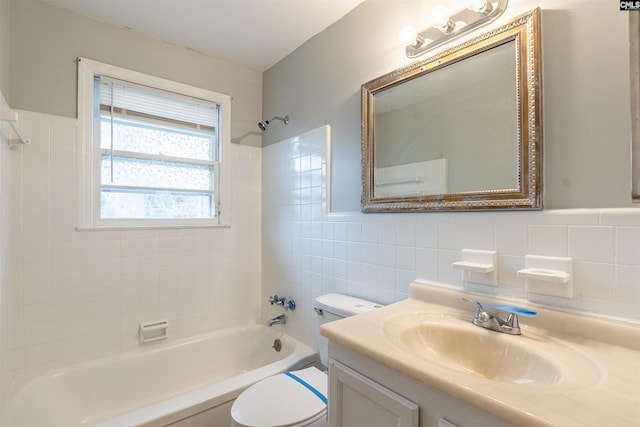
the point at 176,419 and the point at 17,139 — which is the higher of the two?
the point at 17,139

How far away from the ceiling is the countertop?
1673mm

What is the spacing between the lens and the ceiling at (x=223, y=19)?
5.45 feet

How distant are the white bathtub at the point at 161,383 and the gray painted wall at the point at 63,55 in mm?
1496

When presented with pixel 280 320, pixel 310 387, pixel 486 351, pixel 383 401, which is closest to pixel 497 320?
pixel 486 351

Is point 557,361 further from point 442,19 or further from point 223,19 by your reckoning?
point 223,19

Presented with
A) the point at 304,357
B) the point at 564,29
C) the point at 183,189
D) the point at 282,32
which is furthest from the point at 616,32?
the point at 183,189

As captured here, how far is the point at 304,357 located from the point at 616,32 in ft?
6.23

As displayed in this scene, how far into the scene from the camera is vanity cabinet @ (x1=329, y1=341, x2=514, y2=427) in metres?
0.66

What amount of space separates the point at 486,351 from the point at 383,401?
402mm

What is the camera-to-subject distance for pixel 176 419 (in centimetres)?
130

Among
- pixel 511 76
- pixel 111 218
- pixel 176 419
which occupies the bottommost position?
pixel 176 419

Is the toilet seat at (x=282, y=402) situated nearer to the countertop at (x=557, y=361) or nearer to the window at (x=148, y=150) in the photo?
the countertop at (x=557, y=361)

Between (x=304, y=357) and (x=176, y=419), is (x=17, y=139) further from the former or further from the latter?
(x=304, y=357)

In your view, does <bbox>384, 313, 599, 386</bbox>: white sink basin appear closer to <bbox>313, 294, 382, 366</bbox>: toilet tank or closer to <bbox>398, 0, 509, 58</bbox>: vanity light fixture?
<bbox>313, 294, 382, 366</bbox>: toilet tank
